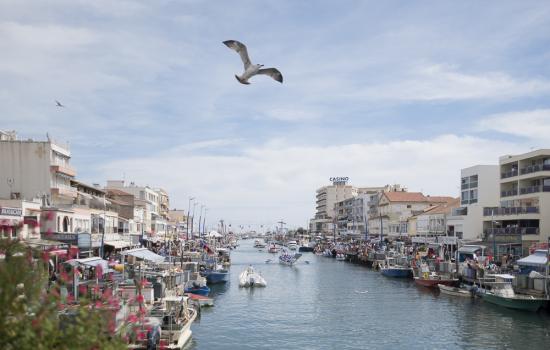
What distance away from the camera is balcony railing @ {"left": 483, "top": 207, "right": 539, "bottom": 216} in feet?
228

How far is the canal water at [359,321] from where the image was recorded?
1499 inches

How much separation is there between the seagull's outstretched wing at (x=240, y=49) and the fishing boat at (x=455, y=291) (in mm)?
48496

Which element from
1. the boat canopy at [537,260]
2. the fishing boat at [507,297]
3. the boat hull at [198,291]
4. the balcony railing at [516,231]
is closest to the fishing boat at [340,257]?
the balcony railing at [516,231]

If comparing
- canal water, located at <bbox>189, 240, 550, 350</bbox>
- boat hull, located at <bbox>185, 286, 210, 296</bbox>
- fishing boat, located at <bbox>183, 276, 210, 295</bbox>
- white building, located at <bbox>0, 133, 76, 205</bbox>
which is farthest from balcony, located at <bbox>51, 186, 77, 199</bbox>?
canal water, located at <bbox>189, 240, 550, 350</bbox>

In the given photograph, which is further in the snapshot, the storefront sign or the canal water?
the storefront sign

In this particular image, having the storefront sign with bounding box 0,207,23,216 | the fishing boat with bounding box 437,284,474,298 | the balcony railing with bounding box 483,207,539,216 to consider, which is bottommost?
the fishing boat with bounding box 437,284,474,298

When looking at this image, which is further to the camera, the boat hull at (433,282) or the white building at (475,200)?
the white building at (475,200)

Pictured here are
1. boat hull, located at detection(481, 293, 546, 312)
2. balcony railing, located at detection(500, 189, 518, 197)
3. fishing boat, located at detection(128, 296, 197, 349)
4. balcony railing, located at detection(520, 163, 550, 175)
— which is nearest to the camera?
fishing boat, located at detection(128, 296, 197, 349)

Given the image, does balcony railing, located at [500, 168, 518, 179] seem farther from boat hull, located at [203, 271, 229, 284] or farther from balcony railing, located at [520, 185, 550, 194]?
boat hull, located at [203, 271, 229, 284]

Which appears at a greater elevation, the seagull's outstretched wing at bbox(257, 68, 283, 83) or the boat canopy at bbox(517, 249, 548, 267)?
the seagull's outstretched wing at bbox(257, 68, 283, 83)

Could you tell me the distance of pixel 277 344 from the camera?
3766 centimetres

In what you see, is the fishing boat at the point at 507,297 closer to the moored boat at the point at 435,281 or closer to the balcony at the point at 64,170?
the moored boat at the point at 435,281

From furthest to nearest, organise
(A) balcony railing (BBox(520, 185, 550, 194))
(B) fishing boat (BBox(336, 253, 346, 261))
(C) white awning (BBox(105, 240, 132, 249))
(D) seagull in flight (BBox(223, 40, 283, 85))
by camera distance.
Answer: (B) fishing boat (BBox(336, 253, 346, 261))
(C) white awning (BBox(105, 240, 132, 249))
(A) balcony railing (BBox(520, 185, 550, 194))
(D) seagull in flight (BBox(223, 40, 283, 85))

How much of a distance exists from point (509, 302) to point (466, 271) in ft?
52.4
